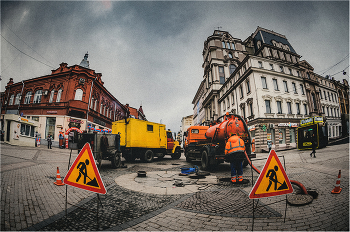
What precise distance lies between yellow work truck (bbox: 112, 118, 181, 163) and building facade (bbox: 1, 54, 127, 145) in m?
13.8

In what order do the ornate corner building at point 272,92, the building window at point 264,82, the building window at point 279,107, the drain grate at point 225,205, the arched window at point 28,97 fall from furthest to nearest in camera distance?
the arched window at point 28,97 → the building window at point 264,82 → the building window at point 279,107 → the ornate corner building at point 272,92 → the drain grate at point 225,205

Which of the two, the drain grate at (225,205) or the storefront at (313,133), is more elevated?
→ the storefront at (313,133)

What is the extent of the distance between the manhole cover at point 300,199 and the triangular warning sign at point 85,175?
12.9 ft

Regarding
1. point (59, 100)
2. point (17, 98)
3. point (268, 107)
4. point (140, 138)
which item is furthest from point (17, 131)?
point (268, 107)

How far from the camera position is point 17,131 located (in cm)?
1483

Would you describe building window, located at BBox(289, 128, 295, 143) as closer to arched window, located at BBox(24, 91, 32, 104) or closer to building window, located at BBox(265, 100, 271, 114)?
building window, located at BBox(265, 100, 271, 114)

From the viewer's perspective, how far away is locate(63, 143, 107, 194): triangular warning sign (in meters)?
2.63

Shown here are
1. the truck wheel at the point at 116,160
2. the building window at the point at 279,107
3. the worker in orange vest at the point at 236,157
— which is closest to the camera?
the worker in orange vest at the point at 236,157

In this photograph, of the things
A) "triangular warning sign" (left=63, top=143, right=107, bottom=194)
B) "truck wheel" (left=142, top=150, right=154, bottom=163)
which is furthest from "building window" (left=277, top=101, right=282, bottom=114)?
"triangular warning sign" (left=63, top=143, right=107, bottom=194)

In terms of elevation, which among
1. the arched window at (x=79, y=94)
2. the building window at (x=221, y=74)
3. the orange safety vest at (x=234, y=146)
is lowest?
the orange safety vest at (x=234, y=146)

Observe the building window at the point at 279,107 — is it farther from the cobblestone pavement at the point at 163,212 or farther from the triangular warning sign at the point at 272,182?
the triangular warning sign at the point at 272,182

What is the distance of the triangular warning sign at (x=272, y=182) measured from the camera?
2.52m

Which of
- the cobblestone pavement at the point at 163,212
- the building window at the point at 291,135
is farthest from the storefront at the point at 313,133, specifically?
the cobblestone pavement at the point at 163,212

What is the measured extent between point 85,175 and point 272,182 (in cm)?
340
